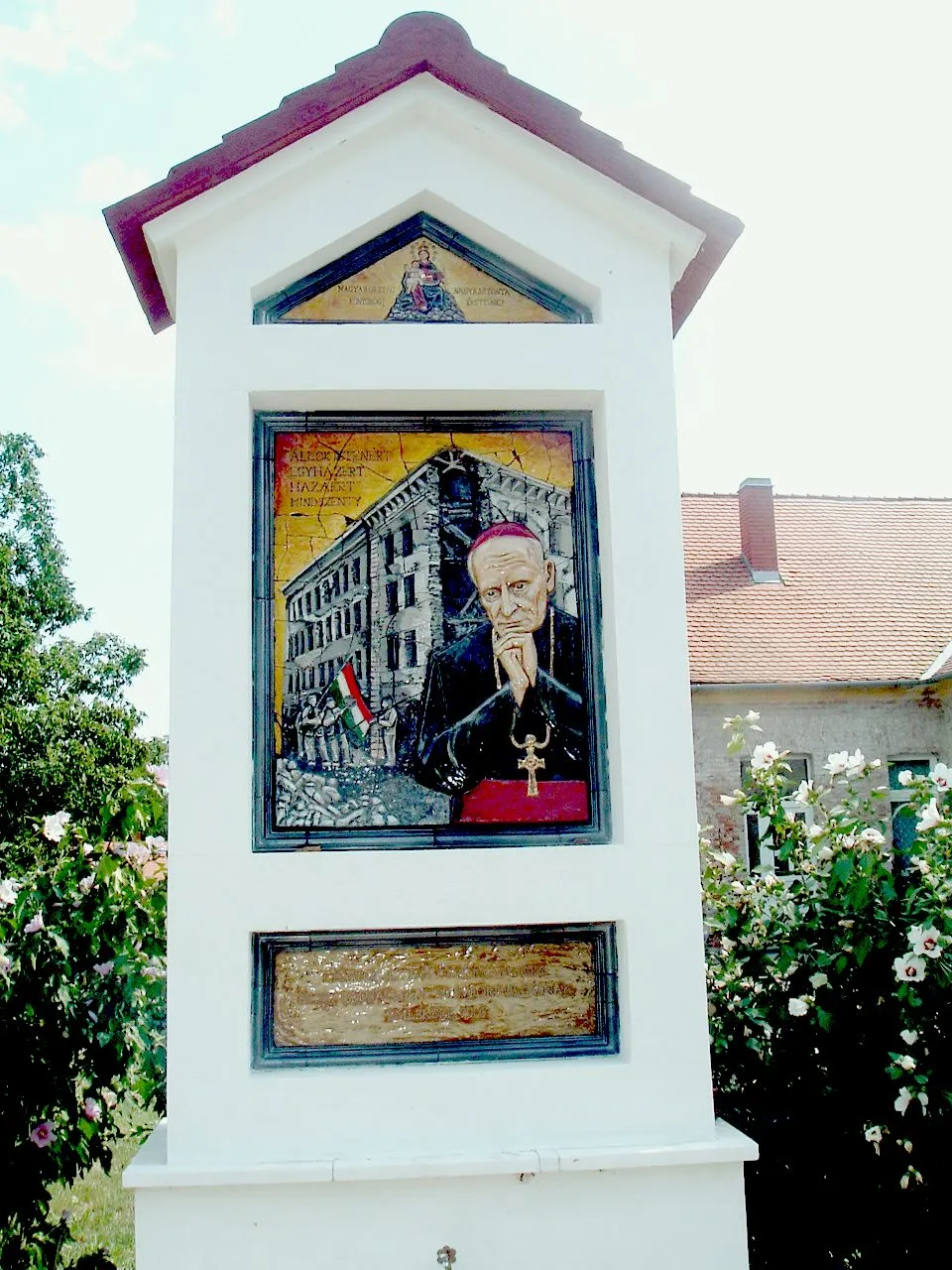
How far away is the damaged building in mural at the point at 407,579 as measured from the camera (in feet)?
15.1

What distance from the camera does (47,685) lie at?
91.1ft

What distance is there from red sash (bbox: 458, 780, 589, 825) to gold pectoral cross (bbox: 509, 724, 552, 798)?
20 mm

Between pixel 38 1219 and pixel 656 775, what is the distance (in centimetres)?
368

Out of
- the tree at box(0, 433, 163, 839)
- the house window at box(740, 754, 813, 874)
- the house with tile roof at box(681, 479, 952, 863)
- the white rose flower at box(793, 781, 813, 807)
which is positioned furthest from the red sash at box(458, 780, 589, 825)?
the tree at box(0, 433, 163, 839)

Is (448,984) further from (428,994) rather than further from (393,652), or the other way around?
(393,652)

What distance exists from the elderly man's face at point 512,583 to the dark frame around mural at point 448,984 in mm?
1152

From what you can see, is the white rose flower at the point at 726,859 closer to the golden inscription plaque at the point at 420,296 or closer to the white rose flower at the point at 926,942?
the white rose flower at the point at 926,942

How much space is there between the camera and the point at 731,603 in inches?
703

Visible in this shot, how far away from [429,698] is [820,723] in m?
13.0

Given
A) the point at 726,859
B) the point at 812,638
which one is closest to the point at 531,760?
the point at 726,859

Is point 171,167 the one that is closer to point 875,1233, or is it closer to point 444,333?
point 444,333

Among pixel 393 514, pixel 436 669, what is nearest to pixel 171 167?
pixel 393 514

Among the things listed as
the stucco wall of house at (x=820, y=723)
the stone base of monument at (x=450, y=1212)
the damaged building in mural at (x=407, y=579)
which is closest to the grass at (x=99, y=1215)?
the stone base of monument at (x=450, y=1212)

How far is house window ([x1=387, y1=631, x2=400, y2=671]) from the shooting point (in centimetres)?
464
